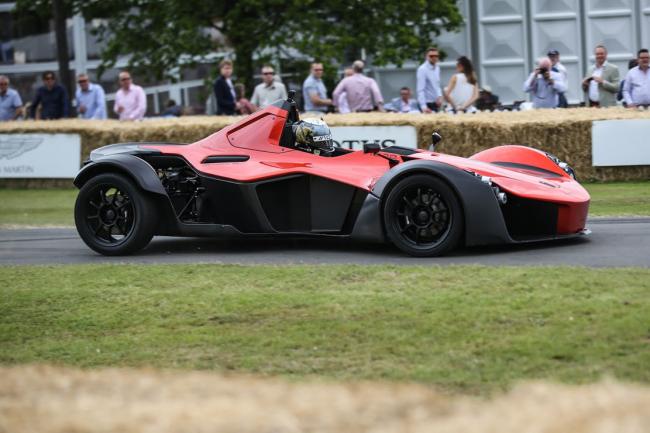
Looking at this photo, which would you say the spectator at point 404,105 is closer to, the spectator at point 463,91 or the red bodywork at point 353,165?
the spectator at point 463,91

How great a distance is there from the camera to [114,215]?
1072 centimetres

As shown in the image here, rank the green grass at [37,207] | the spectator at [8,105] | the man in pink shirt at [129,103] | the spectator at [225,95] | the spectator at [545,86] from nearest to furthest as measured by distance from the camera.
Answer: the green grass at [37,207]
the spectator at [545,86]
the spectator at [225,95]
the man in pink shirt at [129,103]
the spectator at [8,105]

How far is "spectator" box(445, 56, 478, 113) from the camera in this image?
18.7 metres

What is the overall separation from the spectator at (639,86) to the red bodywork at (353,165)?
24.6ft

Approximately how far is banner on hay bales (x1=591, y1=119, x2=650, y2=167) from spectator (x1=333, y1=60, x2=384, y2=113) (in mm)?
4138

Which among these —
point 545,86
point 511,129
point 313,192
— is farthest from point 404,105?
point 313,192

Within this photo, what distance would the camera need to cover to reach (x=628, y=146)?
53.5 feet

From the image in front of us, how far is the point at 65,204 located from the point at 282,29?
29.7 feet

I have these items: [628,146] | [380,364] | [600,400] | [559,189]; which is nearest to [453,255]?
[559,189]

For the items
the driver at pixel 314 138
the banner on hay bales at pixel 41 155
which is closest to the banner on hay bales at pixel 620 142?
the driver at pixel 314 138

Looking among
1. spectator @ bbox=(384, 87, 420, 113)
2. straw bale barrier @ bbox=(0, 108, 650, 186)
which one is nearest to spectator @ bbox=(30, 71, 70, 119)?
straw bale barrier @ bbox=(0, 108, 650, 186)

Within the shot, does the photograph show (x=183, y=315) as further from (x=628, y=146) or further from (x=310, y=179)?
(x=628, y=146)

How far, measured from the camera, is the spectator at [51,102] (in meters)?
21.8

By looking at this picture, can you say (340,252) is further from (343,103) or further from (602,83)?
(602,83)
